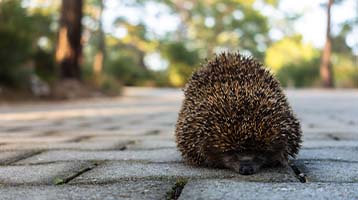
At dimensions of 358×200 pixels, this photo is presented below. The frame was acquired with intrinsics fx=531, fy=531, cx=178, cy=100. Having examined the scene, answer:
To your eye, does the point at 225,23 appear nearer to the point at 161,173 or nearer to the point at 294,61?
the point at 294,61

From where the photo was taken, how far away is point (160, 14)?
162 feet

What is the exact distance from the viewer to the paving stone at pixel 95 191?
224cm

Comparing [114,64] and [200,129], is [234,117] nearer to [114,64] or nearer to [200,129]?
[200,129]

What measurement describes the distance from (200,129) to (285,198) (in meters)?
0.94

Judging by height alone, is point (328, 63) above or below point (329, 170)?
above

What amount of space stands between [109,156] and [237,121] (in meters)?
1.20

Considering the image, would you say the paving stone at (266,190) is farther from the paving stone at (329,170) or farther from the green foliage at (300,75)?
the green foliage at (300,75)

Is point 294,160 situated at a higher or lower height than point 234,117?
lower

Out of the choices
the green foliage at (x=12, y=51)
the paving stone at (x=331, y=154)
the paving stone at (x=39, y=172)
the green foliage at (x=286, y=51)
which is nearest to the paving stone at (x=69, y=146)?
the paving stone at (x=39, y=172)

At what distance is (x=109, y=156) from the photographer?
3.65 m

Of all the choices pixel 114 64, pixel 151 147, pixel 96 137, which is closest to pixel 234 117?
pixel 151 147

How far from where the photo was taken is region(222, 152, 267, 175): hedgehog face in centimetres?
276

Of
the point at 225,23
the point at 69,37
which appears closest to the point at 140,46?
the point at 225,23

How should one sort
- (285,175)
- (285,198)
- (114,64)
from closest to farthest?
(285,198)
(285,175)
(114,64)
